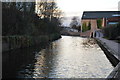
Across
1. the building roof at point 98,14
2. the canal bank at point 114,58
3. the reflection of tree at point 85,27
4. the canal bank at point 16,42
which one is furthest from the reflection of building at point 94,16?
the canal bank at point 114,58

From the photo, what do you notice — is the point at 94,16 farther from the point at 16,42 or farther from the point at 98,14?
the point at 16,42

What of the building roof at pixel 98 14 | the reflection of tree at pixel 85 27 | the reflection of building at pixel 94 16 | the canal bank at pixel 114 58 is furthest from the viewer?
the building roof at pixel 98 14

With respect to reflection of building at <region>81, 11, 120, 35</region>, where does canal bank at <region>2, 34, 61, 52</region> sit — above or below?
below

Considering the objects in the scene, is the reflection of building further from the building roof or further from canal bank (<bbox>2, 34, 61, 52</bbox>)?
canal bank (<bbox>2, 34, 61, 52</bbox>)

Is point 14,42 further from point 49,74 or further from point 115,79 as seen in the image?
point 115,79

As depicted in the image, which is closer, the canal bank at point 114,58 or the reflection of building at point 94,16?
the canal bank at point 114,58

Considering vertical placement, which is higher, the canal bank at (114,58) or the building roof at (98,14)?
the building roof at (98,14)

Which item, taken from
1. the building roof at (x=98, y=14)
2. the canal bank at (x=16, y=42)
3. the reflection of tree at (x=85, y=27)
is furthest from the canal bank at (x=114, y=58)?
the building roof at (x=98, y=14)

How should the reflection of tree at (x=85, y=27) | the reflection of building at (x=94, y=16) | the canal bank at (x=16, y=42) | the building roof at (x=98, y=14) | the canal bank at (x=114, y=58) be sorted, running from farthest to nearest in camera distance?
the building roof at (x=98, y=14)
the reflection of tree at (x=85, y=27)
the reflection of building at (x=94, y=16)
the canal bank at (x=16, y=42)
the canal bank at (x=114, y=58)

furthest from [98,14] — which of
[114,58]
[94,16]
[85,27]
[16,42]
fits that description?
[114,58]

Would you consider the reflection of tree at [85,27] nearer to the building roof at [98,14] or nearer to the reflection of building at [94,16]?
the reflection of building at [94,16]

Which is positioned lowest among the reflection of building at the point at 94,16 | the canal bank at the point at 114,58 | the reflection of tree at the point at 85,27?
the canal bank at the point at 114,58

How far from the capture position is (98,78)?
298 inches

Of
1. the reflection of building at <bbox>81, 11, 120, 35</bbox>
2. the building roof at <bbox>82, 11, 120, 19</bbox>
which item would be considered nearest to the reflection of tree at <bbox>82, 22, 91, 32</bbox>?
the reflection of building at <bbox>81, 11, 120, 35</bbox>
